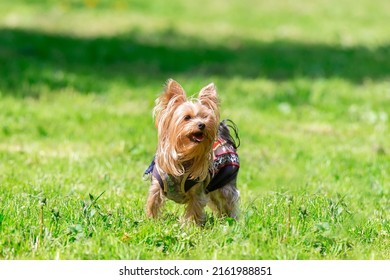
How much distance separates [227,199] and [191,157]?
31.5 inches

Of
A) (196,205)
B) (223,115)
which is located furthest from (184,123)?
(223,115)

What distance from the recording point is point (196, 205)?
760 centimetres

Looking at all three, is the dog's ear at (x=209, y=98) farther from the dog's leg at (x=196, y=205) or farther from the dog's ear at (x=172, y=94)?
the dog's leg at (x=196, y=205)

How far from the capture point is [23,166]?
10.4m

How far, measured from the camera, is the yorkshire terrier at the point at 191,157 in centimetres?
723

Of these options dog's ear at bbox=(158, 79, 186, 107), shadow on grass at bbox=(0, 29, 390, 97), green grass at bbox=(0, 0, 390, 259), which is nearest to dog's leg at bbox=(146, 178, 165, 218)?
green grass at bbox=(0, 0, 390, 259)

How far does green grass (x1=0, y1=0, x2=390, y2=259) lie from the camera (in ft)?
22.5

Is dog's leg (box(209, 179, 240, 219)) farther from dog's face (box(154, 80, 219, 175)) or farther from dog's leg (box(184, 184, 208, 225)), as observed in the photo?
dog's face (box(154, 80, 219, 175))

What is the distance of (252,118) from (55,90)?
12.5 ft

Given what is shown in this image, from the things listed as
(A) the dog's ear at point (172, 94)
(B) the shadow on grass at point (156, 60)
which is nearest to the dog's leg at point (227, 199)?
(A) the dog's ear at point (172, 94)

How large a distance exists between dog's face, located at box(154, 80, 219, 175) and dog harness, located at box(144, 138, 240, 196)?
21 cm

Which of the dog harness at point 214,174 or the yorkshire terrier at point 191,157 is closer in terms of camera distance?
the yorkshire terrier at point 191,157

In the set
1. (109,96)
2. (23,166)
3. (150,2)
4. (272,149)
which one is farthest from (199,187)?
(150,2)

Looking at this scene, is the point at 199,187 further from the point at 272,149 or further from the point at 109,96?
the point at 109,96
